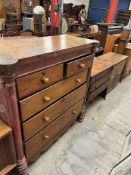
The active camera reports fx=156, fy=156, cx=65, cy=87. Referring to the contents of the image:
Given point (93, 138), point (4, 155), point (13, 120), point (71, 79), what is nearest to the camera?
point (13, 120)

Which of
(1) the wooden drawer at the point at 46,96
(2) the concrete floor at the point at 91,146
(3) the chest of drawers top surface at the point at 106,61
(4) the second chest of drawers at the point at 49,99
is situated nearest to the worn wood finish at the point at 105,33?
(3) the chest of drawers top surface at the point at 106,61

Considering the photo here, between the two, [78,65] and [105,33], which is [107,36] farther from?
[78,65]

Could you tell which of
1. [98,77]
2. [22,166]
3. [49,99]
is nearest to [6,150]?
[22,166]

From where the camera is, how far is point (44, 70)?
1.10m

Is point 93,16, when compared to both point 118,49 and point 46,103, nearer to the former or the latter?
point 118,49

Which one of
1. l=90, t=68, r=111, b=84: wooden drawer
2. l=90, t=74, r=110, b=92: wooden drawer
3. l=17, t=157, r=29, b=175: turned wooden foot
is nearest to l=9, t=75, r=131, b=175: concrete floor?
l=17, t=157, r=29, b=175: turned wooden foot

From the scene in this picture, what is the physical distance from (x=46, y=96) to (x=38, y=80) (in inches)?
7.1

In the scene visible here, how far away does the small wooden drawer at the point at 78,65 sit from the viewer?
135 centimetres

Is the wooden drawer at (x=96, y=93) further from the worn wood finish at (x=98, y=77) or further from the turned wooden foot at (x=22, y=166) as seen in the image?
the turned wooden foot at (x=22, y=166)

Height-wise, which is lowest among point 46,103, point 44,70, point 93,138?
point 93,138

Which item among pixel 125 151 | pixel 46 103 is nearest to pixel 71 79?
pixel 46 103

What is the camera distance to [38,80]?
108 centimetres

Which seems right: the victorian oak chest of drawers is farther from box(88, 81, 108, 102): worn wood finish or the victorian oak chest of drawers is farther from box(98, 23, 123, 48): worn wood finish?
box(98, 23, 123, 48): worn wood finish

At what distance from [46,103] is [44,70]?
0.29 metres
